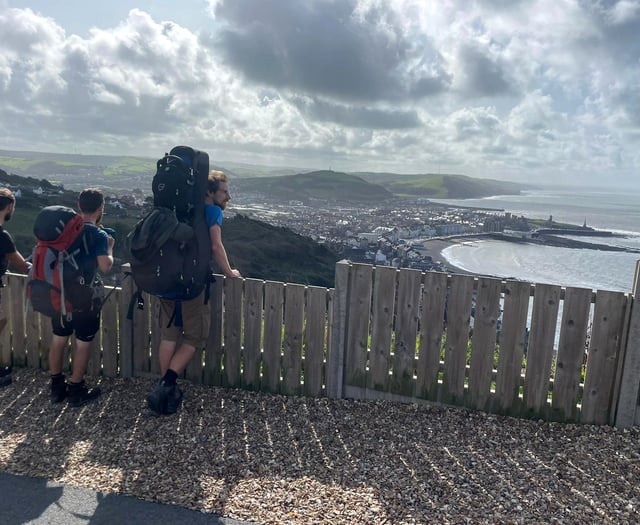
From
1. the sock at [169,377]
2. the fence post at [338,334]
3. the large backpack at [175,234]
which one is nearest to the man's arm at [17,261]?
the large backpack at [175,234]

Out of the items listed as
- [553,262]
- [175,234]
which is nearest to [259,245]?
[553,262]

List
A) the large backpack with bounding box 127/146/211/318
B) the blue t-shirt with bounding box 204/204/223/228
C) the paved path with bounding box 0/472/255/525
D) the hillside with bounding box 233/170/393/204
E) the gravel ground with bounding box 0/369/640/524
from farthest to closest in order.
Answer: the hillside with bounding box 233/170/393/204, the blue t-shirt with bounding box 204/204/223/228, the large backpack with bounding box 127/146/211/318, the gravel ground with bounding box 0/369/640/524, the paved path with bounding box 0/472/255/525

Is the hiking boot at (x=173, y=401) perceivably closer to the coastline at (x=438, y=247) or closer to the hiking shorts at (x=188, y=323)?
the hiking shorts at (x=188, y=323)

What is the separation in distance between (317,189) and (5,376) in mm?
146235

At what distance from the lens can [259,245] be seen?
44.2 meters

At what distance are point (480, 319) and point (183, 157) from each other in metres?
3.19

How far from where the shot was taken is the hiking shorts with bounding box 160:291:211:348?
5.09 meters

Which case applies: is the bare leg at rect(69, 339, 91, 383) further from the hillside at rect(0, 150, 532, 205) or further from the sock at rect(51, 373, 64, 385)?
the hillside at rect(0, 150, 532, 205)

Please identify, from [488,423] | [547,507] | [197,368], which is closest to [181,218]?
[197,368]

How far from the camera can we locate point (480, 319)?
4.93 metres

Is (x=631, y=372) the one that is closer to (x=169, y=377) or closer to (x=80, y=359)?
(x=169, y=377)

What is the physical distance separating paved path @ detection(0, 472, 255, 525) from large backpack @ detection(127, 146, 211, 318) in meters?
1.72

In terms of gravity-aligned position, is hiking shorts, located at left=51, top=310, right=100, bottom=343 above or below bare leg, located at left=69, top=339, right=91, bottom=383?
above

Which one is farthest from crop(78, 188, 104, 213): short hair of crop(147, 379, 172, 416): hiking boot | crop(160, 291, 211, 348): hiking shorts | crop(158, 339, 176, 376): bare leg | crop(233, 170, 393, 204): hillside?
crop(233, 170, 393, 204): hillside
